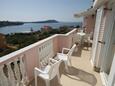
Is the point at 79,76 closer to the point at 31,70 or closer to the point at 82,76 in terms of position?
the point at 82,76

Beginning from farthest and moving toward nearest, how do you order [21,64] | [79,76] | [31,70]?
[79,76] → [31,70] → [21,64]

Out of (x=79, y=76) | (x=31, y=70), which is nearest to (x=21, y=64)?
(x=31, y=70)

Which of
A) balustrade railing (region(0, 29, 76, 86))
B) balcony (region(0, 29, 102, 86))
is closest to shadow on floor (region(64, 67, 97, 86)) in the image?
balcony (region(0, 29, 102, 86))

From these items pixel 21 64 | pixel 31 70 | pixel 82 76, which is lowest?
pixel 82 76

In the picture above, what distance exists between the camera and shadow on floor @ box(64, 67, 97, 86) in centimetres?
297

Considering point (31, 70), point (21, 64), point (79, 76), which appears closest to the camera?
point (21, 64)

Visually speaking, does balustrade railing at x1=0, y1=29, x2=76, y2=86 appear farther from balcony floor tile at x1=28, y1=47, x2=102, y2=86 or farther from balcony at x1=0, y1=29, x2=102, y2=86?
balcony floor tile at x1=28, y1=47, x2=102, y2=86

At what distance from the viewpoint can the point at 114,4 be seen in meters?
2.72

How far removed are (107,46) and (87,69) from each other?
1129mm

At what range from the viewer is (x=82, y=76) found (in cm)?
324

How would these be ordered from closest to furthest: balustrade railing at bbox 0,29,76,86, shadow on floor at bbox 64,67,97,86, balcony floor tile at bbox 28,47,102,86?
balustrade railing at bbox 0,29,76,86
balcony floor tile at bbox 28,47,102,86
shadow on floor at bbox 64,67,97,86

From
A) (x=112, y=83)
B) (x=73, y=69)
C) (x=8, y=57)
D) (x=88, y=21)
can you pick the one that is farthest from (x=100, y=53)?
(x=88, y=21)

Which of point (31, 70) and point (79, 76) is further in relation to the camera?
point (79, 76)

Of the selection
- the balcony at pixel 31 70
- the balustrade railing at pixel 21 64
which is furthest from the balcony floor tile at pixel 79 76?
the balustrade railing at pixel 21 64
